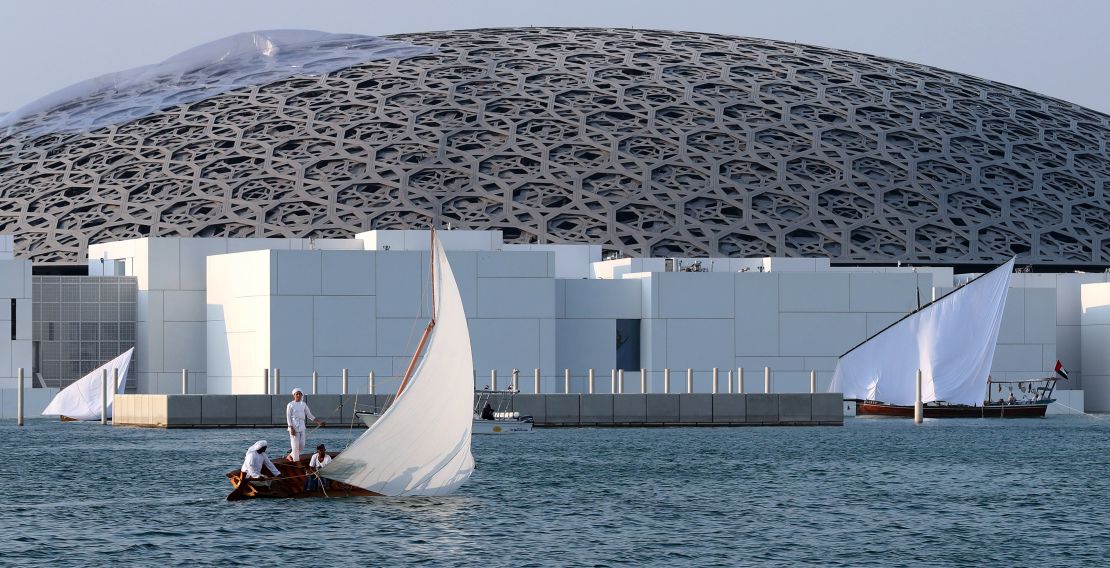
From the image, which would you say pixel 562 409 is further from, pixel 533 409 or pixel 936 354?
pixel 936 354

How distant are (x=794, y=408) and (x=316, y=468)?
99.1 ft

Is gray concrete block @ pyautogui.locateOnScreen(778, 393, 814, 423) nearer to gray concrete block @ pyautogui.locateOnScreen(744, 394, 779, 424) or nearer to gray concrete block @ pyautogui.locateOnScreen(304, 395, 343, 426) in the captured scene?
gray concrete block @ pyautogui.locateOnScreen(744, 394, 779, 424)

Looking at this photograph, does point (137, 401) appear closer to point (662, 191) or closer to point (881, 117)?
point (662, 191)

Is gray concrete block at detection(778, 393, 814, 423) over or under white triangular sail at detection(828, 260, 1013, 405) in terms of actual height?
under

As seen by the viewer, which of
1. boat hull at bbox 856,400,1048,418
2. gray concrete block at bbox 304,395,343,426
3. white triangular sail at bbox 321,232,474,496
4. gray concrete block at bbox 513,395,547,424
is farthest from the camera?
boat hull at bbox 856,400,1048,418

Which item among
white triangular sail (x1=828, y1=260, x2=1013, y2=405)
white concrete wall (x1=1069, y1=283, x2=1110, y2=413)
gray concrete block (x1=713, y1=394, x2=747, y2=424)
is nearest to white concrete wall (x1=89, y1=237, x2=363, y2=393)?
gray concrete block (x1=713, y1=394, x2=747, y2=424)

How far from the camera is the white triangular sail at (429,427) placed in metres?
39.0

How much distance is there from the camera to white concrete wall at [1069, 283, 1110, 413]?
270ft

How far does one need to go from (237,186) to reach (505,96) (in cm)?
1489

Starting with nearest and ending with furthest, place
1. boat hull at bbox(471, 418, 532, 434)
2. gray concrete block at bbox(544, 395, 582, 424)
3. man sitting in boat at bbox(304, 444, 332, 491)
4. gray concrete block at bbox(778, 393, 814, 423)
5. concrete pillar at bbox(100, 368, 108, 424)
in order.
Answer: man sitting in boat at bbox(304, 444, 332, 491), boat hull at bbox(471, 418, 532, 434), gray concrete block at bbox(544, 395, 582, 424), gray concrete block at bbox(778, 393, 814, 423), concrete pillar at bbox(100, 368, 108, 424)

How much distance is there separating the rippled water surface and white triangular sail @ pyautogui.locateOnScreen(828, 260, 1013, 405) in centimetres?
957

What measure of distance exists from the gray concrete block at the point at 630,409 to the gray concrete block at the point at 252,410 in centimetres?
1186

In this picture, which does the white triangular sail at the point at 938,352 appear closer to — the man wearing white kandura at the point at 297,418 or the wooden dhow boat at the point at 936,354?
the wooden dhow boat at the point at 936,354

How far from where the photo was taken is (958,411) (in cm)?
7325
